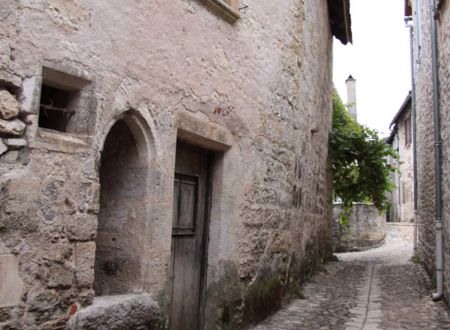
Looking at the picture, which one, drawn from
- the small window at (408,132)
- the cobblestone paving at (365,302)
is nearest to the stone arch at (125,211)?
the cobblestone paving at (365,302)

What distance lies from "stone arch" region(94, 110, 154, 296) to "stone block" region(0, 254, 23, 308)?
35.5 inches

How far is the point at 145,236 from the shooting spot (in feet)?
10.1

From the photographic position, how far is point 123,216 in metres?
3.12

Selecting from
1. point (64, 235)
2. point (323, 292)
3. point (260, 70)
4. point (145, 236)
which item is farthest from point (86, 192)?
point (323, 292)

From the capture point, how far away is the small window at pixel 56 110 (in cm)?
266

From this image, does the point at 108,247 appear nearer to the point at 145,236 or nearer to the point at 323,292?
the point at 145,236

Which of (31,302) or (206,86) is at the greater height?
(206,86)

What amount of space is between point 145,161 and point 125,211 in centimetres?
34

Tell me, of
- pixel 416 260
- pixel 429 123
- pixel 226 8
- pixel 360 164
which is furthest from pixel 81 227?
pixel 416 260

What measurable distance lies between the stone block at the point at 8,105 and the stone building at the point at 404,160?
1626 centimetres

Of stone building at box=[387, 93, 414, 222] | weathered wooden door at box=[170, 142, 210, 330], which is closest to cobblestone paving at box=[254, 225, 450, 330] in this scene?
weathered wooden door at box=[170, 142, 210, 330]

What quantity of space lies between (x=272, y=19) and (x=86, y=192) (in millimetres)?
2954

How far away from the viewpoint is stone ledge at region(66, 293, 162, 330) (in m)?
2.53

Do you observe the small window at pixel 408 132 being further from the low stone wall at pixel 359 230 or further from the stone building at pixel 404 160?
the low stone wall at pixel 359 230
